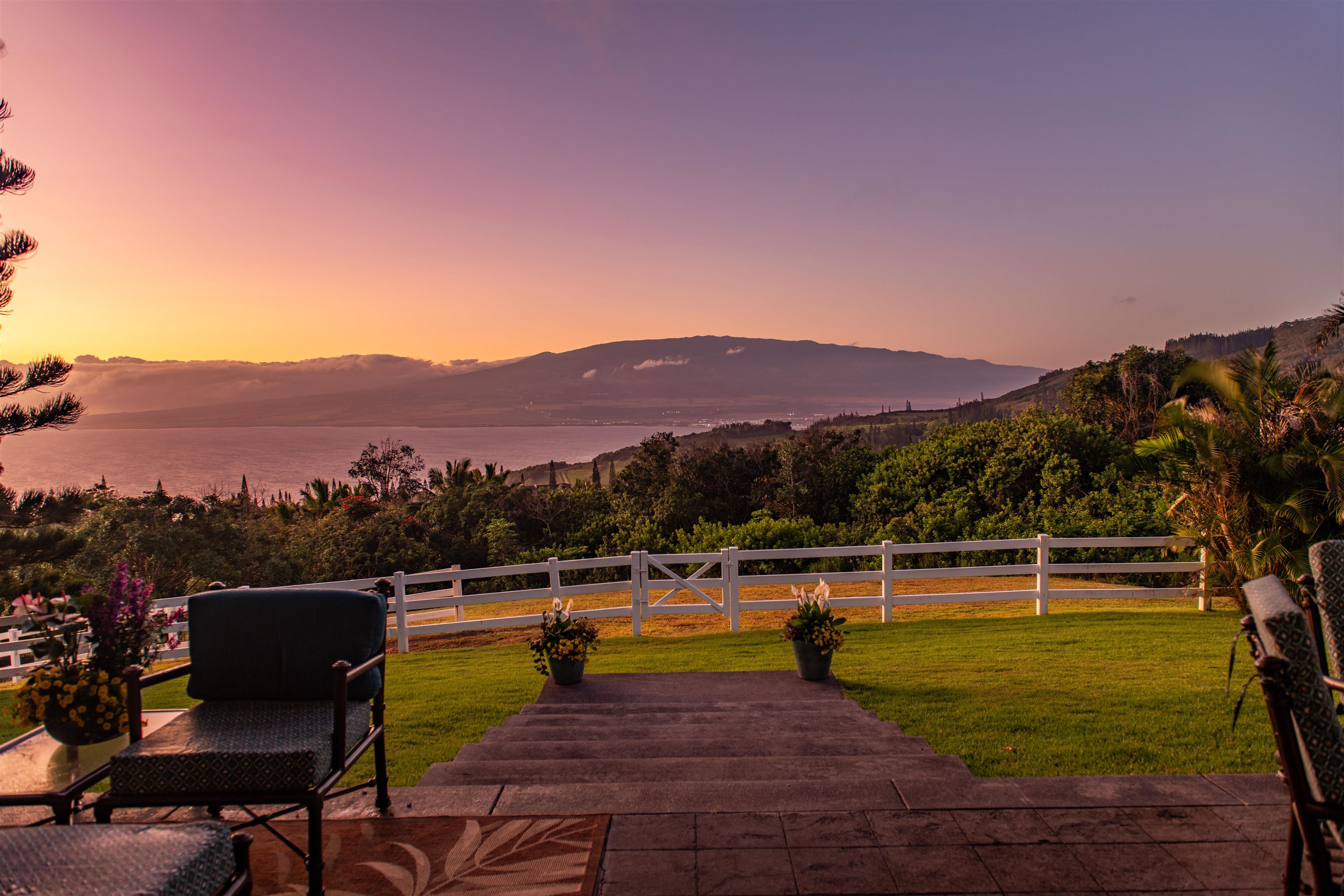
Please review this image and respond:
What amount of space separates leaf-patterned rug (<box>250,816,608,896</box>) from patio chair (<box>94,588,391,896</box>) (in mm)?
102

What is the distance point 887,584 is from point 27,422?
13969mm

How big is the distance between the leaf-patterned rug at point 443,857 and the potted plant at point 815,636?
11.5 ft

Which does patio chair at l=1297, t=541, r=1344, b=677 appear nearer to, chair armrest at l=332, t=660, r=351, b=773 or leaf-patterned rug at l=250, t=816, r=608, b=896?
leaf-patterned rug at l=250, t=816, r=608, b=896

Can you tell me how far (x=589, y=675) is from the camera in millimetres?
6500

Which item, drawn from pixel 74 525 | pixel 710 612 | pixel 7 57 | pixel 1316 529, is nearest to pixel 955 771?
pixel 710 612

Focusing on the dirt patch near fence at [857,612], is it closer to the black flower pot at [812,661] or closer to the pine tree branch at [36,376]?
the black flower pot at [812,661]

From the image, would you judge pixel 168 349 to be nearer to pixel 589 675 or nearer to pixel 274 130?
pixel 274 130

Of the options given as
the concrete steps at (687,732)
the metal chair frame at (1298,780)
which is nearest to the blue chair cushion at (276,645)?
the concrete steps at (687,732)

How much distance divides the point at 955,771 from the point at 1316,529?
7.25 meters

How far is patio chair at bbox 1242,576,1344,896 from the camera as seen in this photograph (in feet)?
6.16

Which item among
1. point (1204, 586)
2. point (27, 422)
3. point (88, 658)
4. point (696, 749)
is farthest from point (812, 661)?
point (27, 422)

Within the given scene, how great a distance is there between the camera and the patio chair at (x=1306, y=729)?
6.16 ft

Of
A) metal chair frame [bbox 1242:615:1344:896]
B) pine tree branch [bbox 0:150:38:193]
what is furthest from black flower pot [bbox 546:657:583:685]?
pine tree branch [bbox 0:150:38:193]

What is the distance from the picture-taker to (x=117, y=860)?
5.13ft
